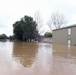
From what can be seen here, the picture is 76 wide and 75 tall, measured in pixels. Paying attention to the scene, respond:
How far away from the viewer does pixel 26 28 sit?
5778 centimetres

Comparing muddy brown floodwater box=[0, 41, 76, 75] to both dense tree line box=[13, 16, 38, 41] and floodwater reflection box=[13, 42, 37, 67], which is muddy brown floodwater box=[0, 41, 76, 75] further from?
dense tree line box=[13, 16, 38, 41]

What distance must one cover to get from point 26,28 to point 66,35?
2182 cm

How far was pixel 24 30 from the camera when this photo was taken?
2283 inches

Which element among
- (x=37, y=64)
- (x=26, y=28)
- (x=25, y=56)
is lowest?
(x=37, y=64)

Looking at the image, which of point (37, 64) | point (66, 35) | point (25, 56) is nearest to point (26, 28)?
point (66, 35)

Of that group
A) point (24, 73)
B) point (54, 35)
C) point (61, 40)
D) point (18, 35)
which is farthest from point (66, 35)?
point (24, 73)

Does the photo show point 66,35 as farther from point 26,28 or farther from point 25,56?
point 25,56

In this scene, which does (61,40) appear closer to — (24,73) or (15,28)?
Answer: (15,28)

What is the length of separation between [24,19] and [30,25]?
13.0ft

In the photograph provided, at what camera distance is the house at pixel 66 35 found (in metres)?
35.7

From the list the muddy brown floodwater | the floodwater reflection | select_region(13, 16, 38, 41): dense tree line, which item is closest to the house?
select_region(13, 16, 38, 41): dense tree line

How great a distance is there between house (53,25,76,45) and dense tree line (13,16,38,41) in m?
14.5

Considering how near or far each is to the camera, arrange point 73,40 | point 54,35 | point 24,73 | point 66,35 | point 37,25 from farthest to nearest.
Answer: point 37,25 → point 54,35 → point 66,35 → point 73,40 → point 24,73

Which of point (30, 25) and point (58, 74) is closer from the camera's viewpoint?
point (58, 74)
